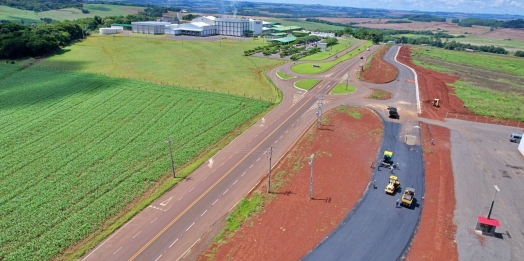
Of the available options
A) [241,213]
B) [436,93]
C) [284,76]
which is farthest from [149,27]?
[241,213]

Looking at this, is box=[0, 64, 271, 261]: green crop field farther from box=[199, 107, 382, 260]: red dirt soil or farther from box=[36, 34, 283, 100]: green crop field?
box=[199, 107, 382, 260]: red dirt soil

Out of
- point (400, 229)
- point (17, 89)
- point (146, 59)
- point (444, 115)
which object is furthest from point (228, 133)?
point (146, 59)

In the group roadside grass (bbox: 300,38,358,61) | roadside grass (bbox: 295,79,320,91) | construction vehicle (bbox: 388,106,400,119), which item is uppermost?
roadside grass (bbox: 300,38,358,61)

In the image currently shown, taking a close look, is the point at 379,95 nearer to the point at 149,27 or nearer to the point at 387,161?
the point at 387,161

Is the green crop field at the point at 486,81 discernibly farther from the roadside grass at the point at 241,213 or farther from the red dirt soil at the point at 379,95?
the roadside grass at the point at 241,213

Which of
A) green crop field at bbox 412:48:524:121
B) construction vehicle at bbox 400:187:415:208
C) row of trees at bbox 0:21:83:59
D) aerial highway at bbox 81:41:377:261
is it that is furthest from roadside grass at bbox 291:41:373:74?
row of trees at bbox 0:21:83:59

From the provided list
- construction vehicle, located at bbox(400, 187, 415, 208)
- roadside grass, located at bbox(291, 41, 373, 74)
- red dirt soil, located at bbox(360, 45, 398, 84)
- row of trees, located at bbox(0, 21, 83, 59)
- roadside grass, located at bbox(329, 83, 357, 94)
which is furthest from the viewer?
row of trees, located at bbox(0, 21, 83, 59)
